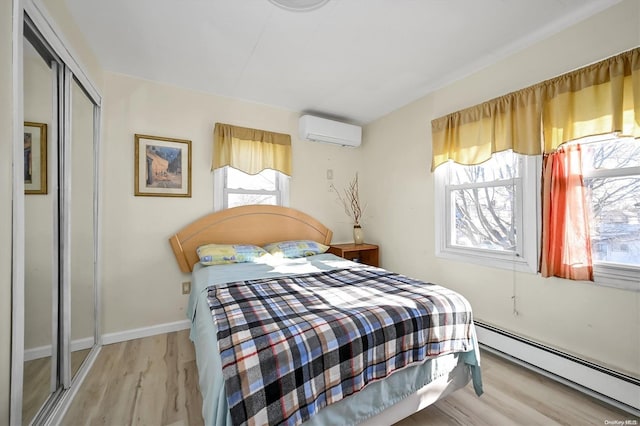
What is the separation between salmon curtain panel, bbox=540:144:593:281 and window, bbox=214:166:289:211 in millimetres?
2486

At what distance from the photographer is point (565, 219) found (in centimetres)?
178

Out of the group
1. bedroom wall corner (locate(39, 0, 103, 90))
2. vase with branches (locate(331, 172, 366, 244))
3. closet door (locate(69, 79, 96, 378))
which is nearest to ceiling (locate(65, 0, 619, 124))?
bedroom wall corner (locate(39, 0, 103, 90))

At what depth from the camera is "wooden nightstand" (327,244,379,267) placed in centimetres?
316

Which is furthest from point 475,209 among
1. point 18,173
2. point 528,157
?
point 18,173

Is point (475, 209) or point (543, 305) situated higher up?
point (475, 209)

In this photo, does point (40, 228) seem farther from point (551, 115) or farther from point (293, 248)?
point (551, 115)

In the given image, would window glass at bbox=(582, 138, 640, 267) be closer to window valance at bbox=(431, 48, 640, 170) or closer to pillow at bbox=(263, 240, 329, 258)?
window valance at bbox=(431, 48, 640, 170)

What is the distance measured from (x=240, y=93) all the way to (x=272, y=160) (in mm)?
791

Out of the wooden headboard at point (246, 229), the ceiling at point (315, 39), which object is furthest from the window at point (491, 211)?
the wooden headboard at point (246, 229)

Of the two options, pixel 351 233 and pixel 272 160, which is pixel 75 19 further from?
pixel 351 233

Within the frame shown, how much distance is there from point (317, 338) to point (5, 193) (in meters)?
1.38

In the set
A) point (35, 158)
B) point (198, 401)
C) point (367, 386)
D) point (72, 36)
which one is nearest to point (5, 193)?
point (35, 158)

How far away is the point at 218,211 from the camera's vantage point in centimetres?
285

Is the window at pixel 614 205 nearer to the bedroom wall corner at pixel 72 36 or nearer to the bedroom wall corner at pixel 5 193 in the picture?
the bedroom wall corner at pixel 5 193
